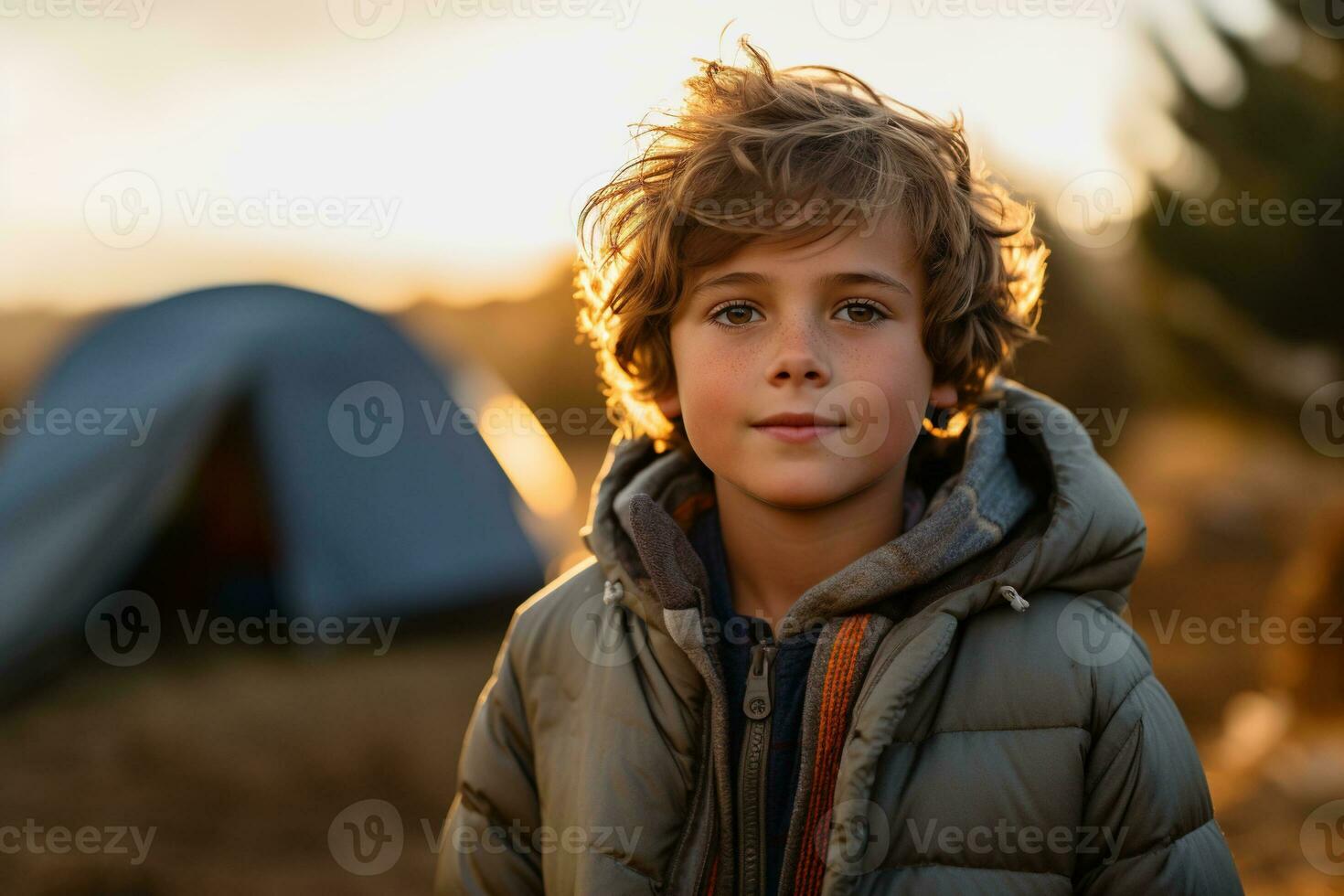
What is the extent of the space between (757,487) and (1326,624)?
3440mm

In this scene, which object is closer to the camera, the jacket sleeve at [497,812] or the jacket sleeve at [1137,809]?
the jacket sleeve at [1137,809]

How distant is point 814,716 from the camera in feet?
5.59

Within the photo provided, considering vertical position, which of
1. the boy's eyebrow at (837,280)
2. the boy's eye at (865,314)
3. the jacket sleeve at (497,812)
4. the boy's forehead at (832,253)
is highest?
the boy's forehead at (832,253)

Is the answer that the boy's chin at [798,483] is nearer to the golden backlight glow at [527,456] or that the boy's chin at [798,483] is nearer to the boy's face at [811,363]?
the boy's face at [811,363]

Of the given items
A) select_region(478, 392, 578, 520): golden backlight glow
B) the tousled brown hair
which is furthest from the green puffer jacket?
select_region(478, 392, 578, 520): golden backlight glow

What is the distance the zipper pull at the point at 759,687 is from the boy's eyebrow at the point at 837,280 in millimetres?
577

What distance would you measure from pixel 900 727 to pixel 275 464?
12.2ft

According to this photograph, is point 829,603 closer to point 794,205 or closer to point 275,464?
point 794,205

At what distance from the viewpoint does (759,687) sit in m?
1.73

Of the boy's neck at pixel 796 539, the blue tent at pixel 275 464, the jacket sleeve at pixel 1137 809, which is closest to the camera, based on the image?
the jacket sleeve at pixel 1137 809

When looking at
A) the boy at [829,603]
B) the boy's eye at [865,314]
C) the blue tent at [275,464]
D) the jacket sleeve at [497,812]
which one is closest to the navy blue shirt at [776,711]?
the boy at [829,603]

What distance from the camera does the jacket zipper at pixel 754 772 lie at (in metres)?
1.68

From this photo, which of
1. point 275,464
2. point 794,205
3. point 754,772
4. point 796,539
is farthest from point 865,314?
point 275,464

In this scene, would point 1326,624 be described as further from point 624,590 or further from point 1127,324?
point 1127,324
